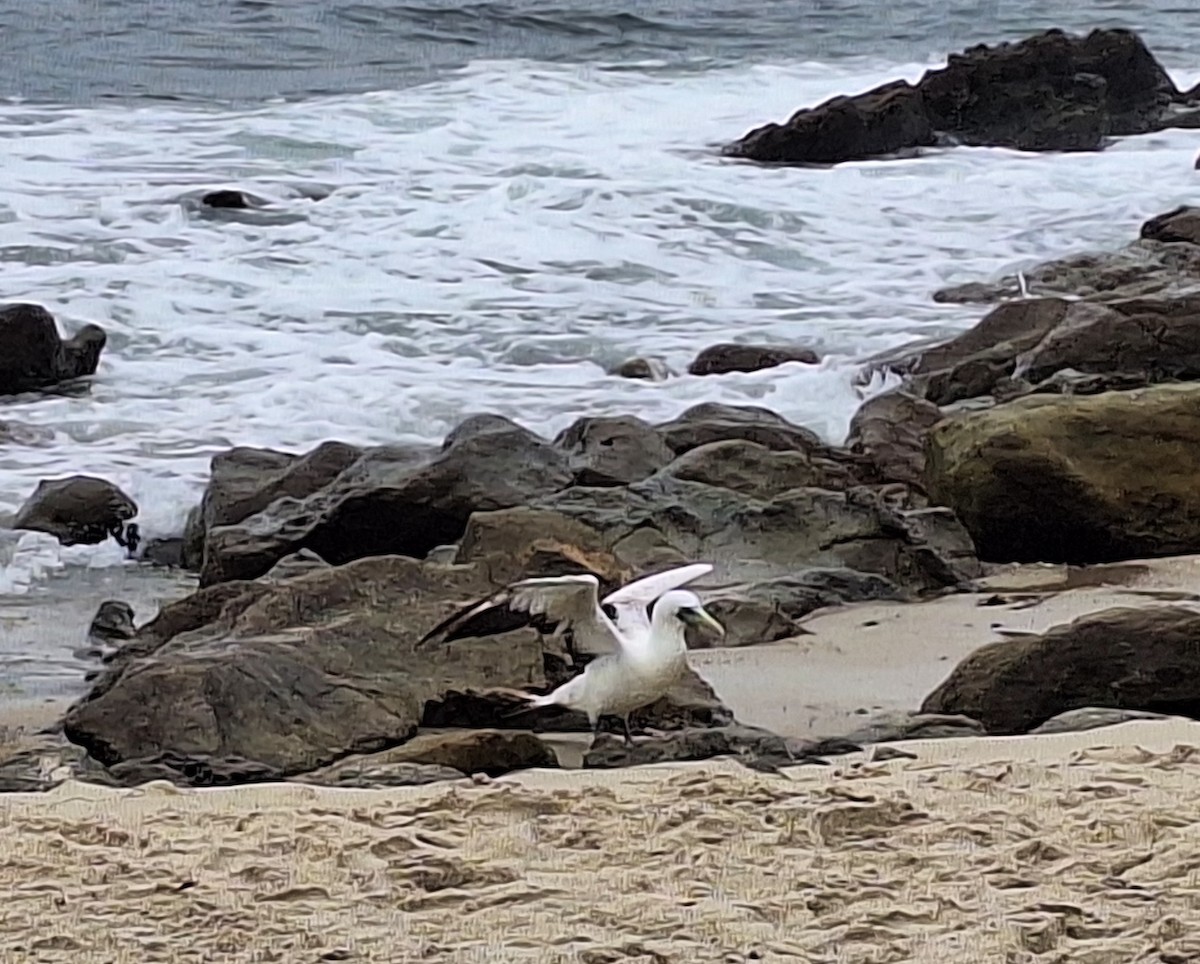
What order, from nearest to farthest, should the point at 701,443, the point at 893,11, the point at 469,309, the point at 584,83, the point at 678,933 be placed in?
the point at 678,933
the point at 701,443
the point at 469,309
the point at 584,83
the point at 893,11

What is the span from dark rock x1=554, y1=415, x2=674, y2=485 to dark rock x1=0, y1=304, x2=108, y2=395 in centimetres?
316

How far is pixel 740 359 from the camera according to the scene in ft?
34.8

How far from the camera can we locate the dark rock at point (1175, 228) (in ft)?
41.9

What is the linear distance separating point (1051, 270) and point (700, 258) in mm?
2233

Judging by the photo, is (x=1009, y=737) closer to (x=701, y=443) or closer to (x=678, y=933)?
(x=678, y=933)

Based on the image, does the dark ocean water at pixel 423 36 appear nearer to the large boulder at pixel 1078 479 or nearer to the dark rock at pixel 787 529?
the dark rock at pixel 787 529

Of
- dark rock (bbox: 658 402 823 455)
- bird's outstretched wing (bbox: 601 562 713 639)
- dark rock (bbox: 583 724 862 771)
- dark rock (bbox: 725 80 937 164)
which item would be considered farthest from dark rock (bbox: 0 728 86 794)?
dark rock (bbox: 725 80 937 164)

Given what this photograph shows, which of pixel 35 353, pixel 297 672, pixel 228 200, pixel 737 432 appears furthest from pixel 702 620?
pixel 228 200

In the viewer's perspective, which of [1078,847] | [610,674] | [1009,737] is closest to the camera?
[1078,847]

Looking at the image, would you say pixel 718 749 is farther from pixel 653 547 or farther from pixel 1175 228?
pixel 1175 228

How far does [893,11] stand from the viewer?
2670 centimetres

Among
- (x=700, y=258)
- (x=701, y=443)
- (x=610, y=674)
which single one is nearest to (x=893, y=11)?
(x=700, y=258)

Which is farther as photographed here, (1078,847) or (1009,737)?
(1009,737)

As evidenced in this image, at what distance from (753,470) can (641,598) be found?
7.31ft
